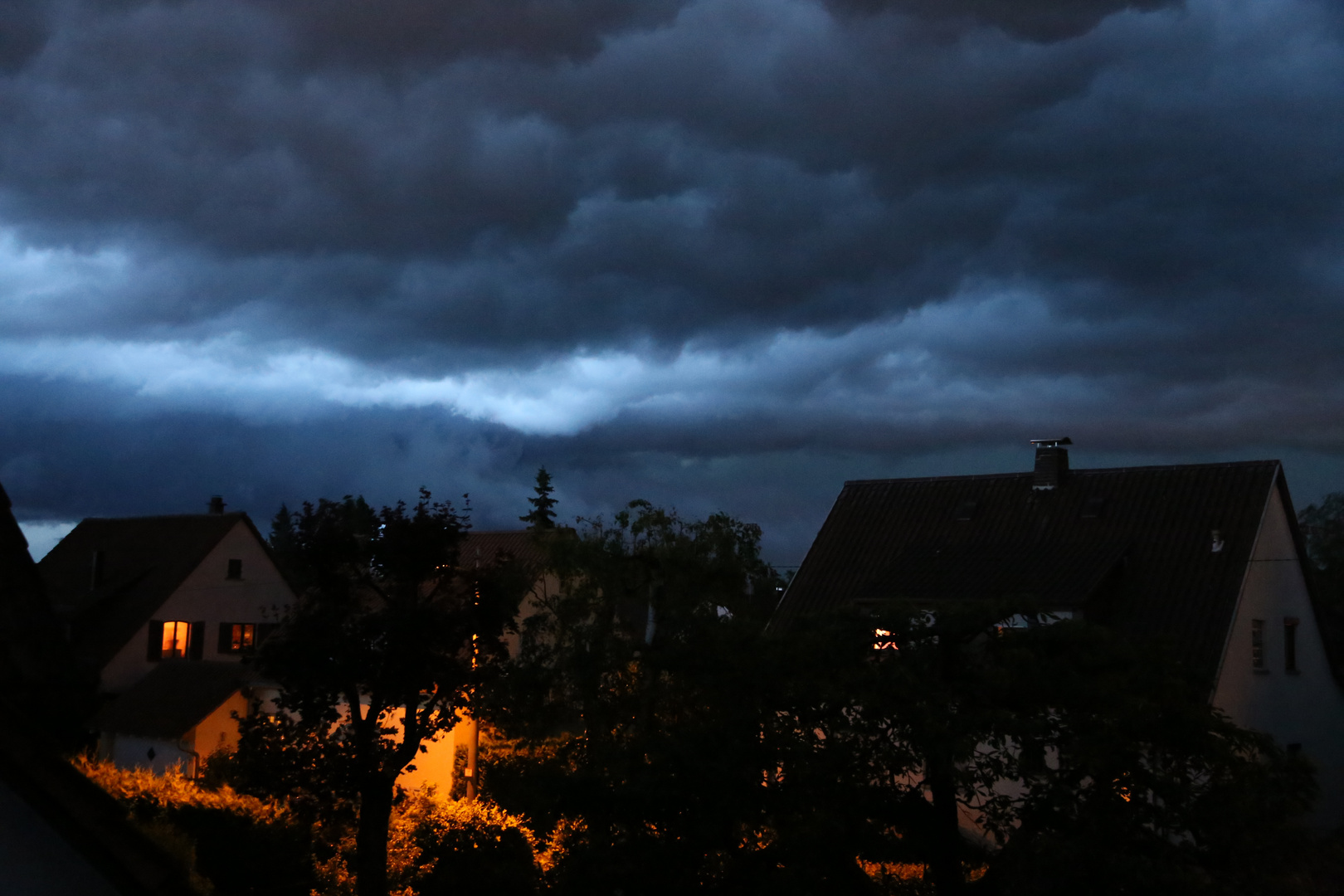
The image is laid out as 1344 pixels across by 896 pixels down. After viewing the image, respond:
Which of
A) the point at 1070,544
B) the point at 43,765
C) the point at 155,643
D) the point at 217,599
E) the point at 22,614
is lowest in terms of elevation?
the point at 155,643

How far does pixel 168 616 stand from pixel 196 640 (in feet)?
4.51

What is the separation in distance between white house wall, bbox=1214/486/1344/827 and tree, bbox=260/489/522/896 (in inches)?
751

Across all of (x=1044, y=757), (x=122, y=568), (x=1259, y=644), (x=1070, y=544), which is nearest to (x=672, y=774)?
(x=1044, y=757)

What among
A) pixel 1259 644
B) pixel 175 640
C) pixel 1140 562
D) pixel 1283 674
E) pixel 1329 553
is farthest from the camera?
pixel 1329 553

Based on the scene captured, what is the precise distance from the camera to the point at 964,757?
11742 millimetres

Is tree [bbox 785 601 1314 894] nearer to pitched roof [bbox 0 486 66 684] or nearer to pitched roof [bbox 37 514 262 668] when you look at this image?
pitched roof [bbox 0 486 66 684]

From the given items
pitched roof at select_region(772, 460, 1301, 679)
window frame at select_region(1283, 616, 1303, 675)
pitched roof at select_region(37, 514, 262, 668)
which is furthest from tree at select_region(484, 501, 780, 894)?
pitched roof at select_region(37, 514, 262, 668)

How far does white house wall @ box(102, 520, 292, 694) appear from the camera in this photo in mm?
39344

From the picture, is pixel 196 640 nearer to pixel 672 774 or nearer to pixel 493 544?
pixel 493 544

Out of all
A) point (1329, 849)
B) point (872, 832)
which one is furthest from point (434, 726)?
point (1329, 849)

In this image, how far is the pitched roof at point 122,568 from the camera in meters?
40.1

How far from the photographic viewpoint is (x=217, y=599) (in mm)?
42469

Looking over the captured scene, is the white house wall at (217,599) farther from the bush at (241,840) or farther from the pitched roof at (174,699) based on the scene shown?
the bush at (241,840)

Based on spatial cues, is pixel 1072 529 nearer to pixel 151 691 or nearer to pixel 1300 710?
pixel 1300 710
